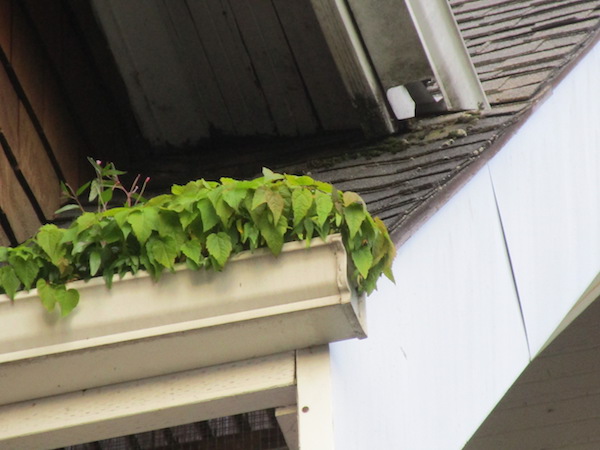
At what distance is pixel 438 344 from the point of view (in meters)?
2.76

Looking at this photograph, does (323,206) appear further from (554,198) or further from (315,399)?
(554,198)

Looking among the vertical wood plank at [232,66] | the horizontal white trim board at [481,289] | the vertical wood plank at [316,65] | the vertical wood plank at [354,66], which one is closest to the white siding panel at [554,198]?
the horizontal white trim board at [481,289]

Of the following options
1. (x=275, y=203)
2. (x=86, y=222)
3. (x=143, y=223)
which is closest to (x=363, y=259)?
(x=275, y=203)

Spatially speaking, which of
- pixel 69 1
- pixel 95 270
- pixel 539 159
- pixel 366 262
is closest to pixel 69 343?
pixel 95 270

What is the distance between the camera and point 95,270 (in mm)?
2086

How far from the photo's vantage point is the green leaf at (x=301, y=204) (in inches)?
81.0

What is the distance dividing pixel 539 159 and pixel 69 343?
1.94 metres

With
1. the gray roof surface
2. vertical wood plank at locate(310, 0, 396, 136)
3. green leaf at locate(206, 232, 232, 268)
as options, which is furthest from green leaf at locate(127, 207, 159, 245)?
vertical wood plank at locate(310, 0, 396, 136)

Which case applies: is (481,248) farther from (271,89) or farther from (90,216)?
(90,216)

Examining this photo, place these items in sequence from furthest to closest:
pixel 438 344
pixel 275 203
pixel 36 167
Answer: pixel 36 167 < pixel 438 344 < pixel 275 203

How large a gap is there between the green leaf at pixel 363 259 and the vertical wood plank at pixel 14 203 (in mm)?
1234

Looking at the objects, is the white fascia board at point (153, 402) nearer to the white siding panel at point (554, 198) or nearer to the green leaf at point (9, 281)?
the green leaf at point (9, 281)

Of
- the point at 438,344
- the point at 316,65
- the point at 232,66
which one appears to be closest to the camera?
the point at 438,344

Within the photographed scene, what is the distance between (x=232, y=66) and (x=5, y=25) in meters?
0.71
